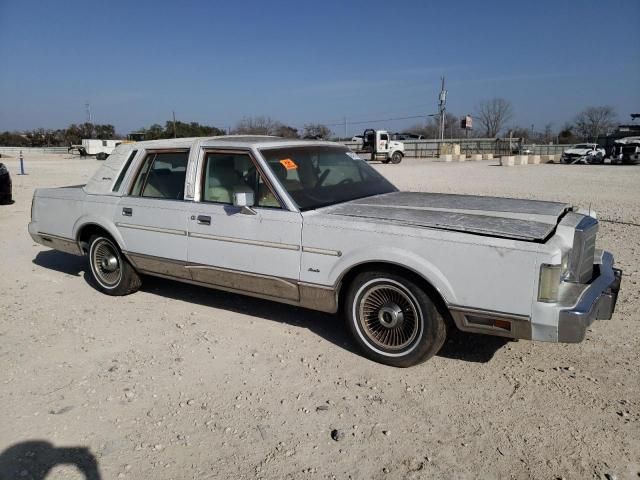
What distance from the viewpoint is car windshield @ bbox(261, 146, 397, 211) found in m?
4.29

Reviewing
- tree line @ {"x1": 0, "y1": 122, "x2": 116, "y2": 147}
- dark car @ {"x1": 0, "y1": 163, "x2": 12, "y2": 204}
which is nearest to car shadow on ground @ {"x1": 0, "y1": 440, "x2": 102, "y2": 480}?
dark car @ {"x1": 0, "y1": 163, "x2": 12, "y2": 204}

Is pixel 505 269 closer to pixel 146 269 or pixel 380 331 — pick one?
pixel 380 331

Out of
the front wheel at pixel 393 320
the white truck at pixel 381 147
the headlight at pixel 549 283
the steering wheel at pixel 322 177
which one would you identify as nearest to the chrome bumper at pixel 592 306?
the headlight at pixel 549 283

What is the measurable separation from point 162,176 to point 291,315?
1.89m

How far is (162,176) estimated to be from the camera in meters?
5.04

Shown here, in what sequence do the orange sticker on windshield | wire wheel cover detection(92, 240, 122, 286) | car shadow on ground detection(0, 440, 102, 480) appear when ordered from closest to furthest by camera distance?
1. car shadow on ground detection(0, 440, 102, 480)
2. the orange sticker on windshield
3. wire wheel cover detection(92, 240, 122, 286)

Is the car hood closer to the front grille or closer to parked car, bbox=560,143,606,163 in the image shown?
the front grille

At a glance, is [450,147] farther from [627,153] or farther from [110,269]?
[110,269]

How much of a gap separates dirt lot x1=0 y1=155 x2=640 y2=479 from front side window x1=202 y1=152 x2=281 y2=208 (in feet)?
3.82

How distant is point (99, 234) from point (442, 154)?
4847 centimetres

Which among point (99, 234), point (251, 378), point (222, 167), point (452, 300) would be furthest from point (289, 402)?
point (99, 234)

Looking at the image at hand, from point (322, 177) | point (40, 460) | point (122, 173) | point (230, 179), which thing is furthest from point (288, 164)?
point (40, 460)

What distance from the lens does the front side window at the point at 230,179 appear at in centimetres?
429

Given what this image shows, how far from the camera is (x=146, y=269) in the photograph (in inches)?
A: 201
